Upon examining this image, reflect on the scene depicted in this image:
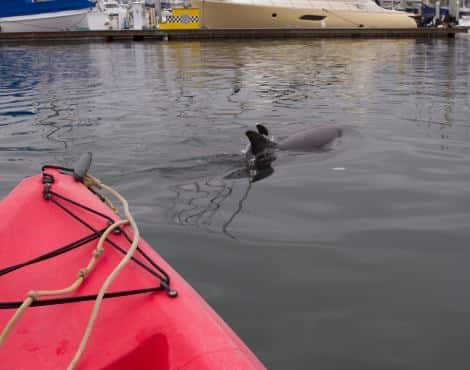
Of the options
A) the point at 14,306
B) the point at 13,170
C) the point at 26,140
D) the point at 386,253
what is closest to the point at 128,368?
the point at 14,306

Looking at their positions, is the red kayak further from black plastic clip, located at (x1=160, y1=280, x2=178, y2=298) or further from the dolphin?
the dolphin

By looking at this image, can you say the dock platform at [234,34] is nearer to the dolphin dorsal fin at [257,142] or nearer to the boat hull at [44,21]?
the boat hull at [44,21]

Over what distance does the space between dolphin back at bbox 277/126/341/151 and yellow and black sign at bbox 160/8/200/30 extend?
110 ft

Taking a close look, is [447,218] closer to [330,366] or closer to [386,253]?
[386,253]

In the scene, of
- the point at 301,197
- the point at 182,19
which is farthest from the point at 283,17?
the point at 301,197

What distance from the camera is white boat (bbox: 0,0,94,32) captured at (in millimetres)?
39531

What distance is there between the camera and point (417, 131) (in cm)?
919

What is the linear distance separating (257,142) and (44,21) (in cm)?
3736

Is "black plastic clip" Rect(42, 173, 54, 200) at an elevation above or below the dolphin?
above

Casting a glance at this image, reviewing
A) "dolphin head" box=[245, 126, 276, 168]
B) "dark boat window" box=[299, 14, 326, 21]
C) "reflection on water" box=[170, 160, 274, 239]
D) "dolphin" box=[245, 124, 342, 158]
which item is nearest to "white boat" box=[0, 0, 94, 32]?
"dark boat window" box=[299, 14, 326, 21]

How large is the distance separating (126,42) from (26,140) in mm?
27204

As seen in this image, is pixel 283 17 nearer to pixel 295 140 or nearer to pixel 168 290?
pixel 295 140

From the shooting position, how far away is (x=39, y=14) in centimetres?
4028

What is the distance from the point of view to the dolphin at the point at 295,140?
24.6 feet
